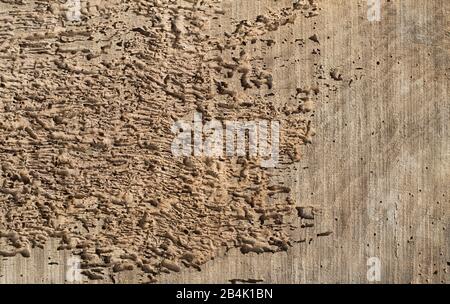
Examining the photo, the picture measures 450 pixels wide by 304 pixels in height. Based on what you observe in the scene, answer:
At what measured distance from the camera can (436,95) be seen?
6.62ft

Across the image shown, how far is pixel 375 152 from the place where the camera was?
202cm

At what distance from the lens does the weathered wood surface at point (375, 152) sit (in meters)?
2.00

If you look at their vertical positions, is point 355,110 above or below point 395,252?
above

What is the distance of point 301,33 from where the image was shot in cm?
201

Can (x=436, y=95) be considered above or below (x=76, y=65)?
below

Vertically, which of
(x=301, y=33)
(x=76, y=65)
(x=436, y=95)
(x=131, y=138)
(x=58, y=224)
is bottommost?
(x=58, y=224)

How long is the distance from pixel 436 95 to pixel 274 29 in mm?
700

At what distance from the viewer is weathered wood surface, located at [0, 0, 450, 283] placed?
200 cm

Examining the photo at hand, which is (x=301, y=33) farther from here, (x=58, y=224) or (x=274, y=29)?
(x=58, y=224)
